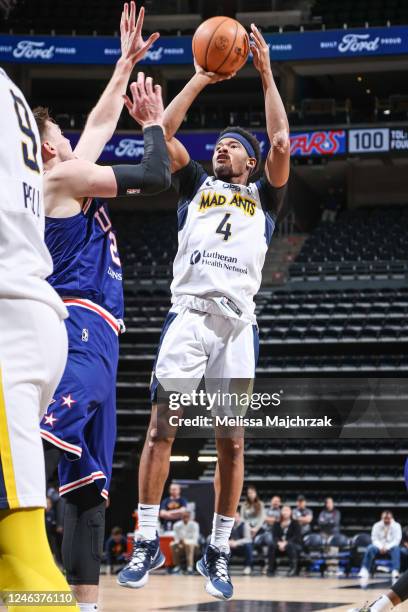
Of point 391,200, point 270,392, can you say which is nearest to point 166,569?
point 270,392

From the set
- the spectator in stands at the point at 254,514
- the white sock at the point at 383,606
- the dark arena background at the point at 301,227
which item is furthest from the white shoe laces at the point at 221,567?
the spectator in stands at the point at 254,514

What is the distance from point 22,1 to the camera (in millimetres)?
27000

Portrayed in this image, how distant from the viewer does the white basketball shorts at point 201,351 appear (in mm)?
5242

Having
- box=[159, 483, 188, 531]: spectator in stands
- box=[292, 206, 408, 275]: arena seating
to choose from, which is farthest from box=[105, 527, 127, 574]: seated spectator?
box=[292, 206, 408, 275]: arena seating

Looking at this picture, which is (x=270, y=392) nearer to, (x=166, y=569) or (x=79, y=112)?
(x=166, y=569)

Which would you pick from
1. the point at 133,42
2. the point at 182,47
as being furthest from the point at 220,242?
the point at 182,47

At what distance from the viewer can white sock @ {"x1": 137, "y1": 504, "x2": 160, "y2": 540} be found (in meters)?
5.05

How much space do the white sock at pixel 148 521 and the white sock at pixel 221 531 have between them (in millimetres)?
363

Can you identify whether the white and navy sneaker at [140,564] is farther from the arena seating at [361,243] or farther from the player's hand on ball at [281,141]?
the arena seating at [361,243]

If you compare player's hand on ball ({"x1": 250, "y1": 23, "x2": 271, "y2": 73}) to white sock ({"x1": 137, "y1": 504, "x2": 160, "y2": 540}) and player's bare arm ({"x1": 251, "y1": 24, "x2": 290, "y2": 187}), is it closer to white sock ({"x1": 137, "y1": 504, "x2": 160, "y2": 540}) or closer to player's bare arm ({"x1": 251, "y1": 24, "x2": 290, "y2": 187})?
player's bare arm ({"x1": 251, "y1": 24, "x2": 290, "y2": 187})

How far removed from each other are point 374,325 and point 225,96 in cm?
1127

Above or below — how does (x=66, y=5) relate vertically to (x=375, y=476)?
above

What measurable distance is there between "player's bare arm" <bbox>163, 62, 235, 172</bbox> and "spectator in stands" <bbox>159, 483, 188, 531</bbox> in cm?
1029

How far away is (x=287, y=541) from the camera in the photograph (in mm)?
14961
